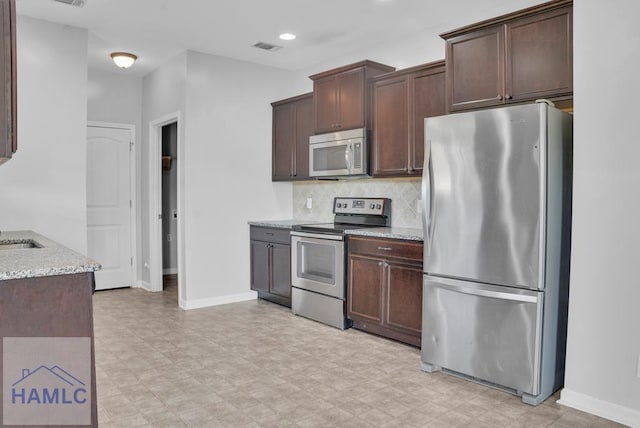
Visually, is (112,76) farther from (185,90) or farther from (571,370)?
(571,370)

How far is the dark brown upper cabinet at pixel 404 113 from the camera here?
3750 mm

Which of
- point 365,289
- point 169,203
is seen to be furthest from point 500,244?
point 169,203

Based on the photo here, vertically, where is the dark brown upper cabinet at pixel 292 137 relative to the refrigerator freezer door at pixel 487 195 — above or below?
above

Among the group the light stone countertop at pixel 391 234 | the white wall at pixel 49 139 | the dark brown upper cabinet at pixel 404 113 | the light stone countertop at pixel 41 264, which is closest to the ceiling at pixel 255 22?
the white wall at pixel 49 139

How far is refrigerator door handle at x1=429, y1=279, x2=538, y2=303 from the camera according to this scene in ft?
8.71

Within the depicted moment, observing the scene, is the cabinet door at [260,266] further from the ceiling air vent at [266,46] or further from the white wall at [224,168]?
the ceiling air vent at [266,46]

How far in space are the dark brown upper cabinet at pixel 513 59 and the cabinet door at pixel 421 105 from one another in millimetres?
325

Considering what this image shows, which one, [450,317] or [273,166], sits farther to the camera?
[273,166]

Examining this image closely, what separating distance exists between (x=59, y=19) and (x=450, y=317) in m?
3.91

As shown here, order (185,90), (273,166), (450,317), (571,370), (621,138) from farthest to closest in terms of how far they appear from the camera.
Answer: (273,166) < (185,90) < (450,317) < (571,370) < (621,138)

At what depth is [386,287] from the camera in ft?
12.3

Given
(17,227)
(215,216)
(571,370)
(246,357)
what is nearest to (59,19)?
(17,227)

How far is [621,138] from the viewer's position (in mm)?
2484

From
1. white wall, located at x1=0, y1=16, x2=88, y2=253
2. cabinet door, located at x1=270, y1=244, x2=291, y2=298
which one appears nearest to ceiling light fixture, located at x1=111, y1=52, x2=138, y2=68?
white wall, located at x1=0, y1=16, x2=88, y2=253
